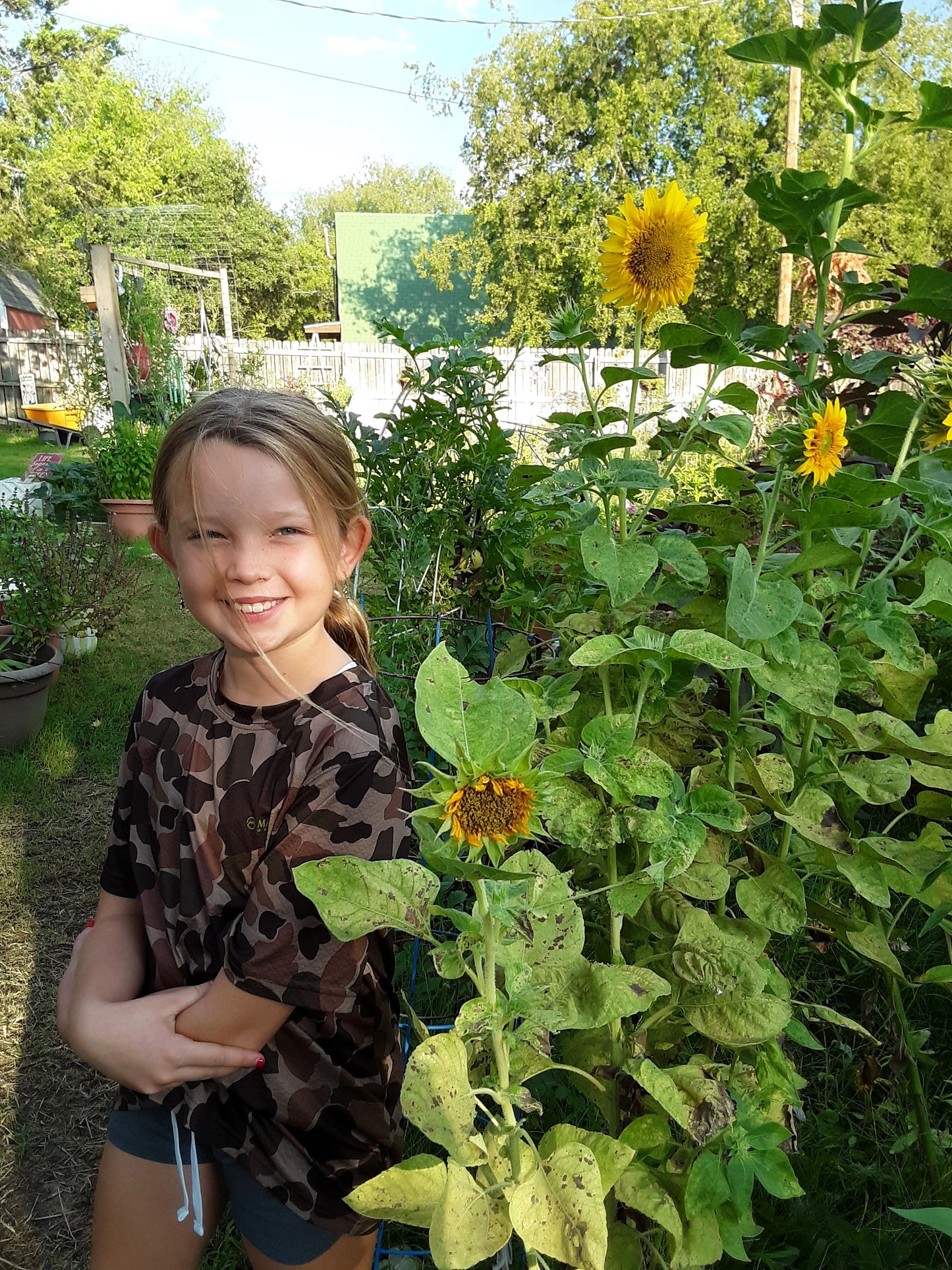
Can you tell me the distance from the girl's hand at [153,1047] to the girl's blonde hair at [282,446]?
0.55 metres

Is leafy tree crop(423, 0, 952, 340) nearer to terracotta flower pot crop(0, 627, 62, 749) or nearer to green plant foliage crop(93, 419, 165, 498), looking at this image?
green plant foliage crop(93, 419, 165, 498)

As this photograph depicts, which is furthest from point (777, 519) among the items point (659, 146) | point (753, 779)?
point (659, 146)

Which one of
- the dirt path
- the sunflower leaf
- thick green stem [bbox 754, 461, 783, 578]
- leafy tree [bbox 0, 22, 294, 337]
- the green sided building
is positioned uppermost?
leafy tree [bbox 0, 22, 294, 337]

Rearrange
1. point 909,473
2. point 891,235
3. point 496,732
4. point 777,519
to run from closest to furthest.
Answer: point 496,732 < point 909,473 < point 777,519 < point 891,235

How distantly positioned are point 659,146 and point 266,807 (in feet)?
70.1

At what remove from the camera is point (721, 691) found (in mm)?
1507

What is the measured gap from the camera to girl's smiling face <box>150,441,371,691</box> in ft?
3.91

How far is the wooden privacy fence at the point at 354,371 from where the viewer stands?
1095cm

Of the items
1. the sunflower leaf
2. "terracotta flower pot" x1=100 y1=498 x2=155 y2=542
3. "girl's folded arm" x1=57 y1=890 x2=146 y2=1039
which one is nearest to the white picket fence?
"terracotta flower pot" x1=100 y1=498 x2=155 y2=542

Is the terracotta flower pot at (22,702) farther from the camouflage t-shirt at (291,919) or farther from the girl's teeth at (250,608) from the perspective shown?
the girl's teeth at (250,608)

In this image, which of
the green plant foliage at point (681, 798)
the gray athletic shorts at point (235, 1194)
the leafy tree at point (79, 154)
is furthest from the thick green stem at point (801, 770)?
the leafy tree at point (79, 154)

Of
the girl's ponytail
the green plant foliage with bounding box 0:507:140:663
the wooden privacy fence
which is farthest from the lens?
the wooden privacy fence

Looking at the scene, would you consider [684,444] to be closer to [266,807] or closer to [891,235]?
[266,807]

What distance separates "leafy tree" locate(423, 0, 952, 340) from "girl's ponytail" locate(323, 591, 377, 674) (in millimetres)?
17758
